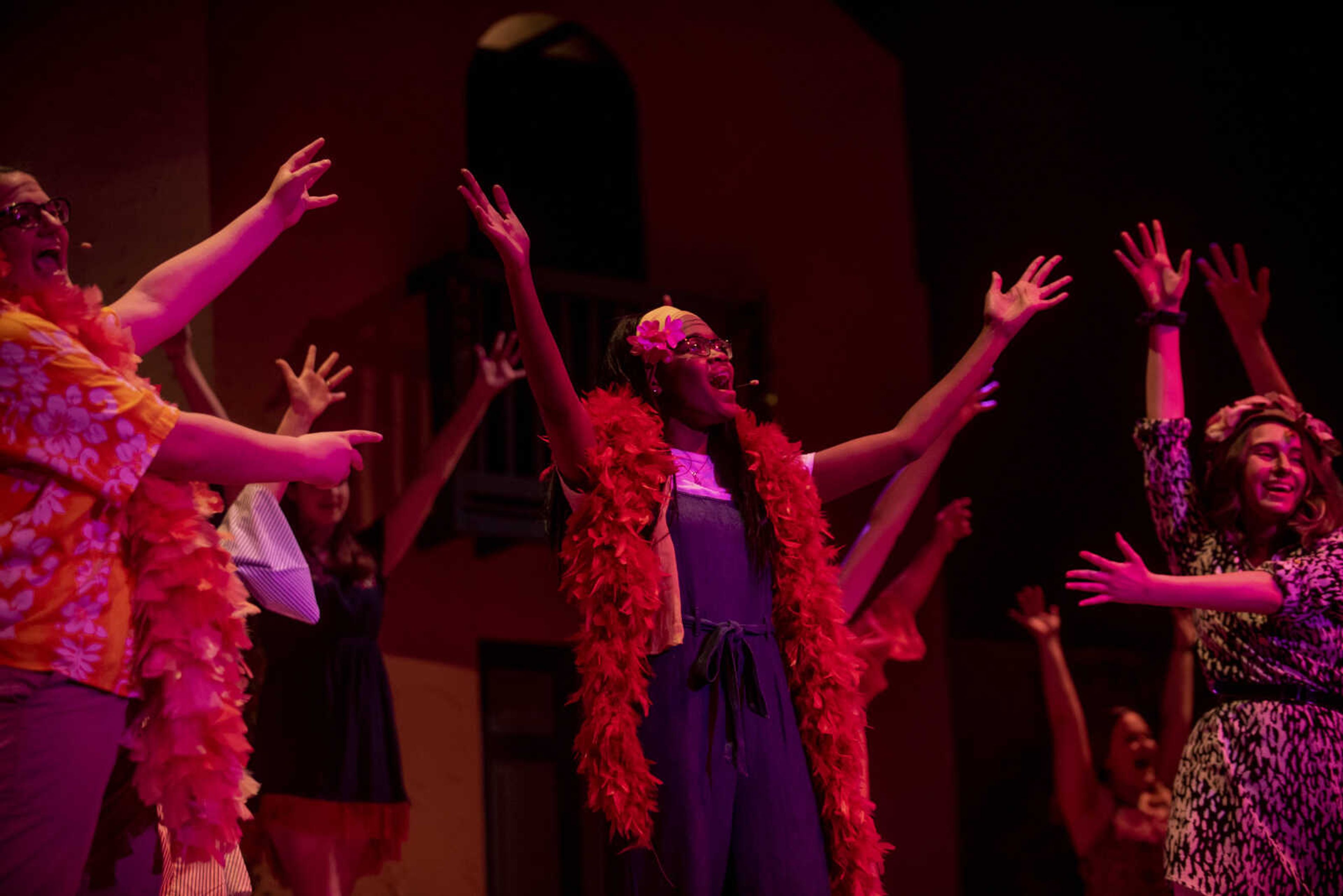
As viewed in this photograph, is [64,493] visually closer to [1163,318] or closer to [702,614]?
[702,614]

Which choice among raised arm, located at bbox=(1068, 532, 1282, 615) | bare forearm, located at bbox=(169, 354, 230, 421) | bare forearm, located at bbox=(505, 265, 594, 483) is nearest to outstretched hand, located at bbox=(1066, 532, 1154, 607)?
raised arm, located at bbox=(1068, 532, 1282, 615)

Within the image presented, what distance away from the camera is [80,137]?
424 centimetres

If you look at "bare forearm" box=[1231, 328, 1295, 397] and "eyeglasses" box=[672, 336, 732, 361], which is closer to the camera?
"eyeglasses" box=[672, 336, 732, 361]

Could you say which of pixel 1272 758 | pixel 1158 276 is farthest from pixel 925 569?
pixel 1272 758

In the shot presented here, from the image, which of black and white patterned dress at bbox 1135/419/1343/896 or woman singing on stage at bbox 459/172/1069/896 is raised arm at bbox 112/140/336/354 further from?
black and white patterned dress at bbox 1135/419/1343/896

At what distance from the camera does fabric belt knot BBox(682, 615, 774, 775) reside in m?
2.30

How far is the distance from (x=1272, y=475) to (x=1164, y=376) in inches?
12.9

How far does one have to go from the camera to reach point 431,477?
4191 millimetres

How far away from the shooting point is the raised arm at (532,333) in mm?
2246

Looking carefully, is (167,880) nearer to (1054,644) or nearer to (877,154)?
(1054,644)

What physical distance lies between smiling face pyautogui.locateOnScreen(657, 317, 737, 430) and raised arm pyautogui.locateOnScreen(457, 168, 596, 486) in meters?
0.24

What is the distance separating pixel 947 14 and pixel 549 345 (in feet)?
12.9

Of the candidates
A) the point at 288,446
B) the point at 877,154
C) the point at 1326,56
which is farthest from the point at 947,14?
the point at 288,446

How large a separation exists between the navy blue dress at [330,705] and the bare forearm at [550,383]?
1.63m
